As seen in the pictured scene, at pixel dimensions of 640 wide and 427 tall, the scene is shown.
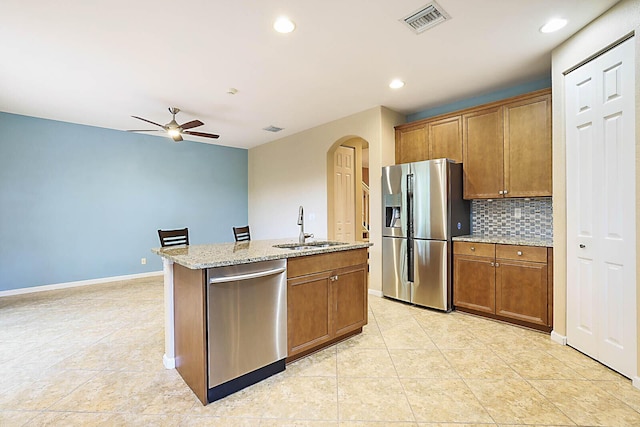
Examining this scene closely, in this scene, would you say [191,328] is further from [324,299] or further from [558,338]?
[558,338]

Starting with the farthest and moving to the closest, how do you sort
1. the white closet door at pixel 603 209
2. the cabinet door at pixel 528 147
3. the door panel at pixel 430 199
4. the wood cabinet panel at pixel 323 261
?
the door panel at pixel 430 199
the cabinet door at pixel 528 147
the wood cabinet panel at pixel 323 261
the white closet door at pixel 603 209

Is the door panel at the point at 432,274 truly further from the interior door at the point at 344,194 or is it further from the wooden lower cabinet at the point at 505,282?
the interior door at the point at 344,194

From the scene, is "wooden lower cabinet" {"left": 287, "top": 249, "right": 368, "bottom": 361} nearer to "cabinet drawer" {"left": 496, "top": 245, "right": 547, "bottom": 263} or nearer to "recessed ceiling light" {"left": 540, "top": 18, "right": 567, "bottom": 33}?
"cabinet drawer" {"left": 496, "top": 245, "right": 547, "bottom": 263}

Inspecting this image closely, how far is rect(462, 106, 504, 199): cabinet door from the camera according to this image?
3.44 metres

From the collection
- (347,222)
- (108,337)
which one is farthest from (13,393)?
(347,222)

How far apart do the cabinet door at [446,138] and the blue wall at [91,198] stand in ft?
15.3

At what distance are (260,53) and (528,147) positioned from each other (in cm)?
294

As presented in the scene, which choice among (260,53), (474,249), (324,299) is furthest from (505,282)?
(260,53)

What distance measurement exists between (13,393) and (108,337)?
94 centimetres

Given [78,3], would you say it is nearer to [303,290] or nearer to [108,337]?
[303,290]

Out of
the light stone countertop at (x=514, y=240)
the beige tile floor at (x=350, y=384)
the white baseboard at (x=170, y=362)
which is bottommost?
the beige tile floor at (x=350, y=384)

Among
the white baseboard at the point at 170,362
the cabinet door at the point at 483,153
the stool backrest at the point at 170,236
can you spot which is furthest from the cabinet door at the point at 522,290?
the stool backrest at the point at 170,236

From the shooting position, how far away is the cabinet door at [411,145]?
412 centimetres

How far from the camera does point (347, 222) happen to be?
18.7 feet
